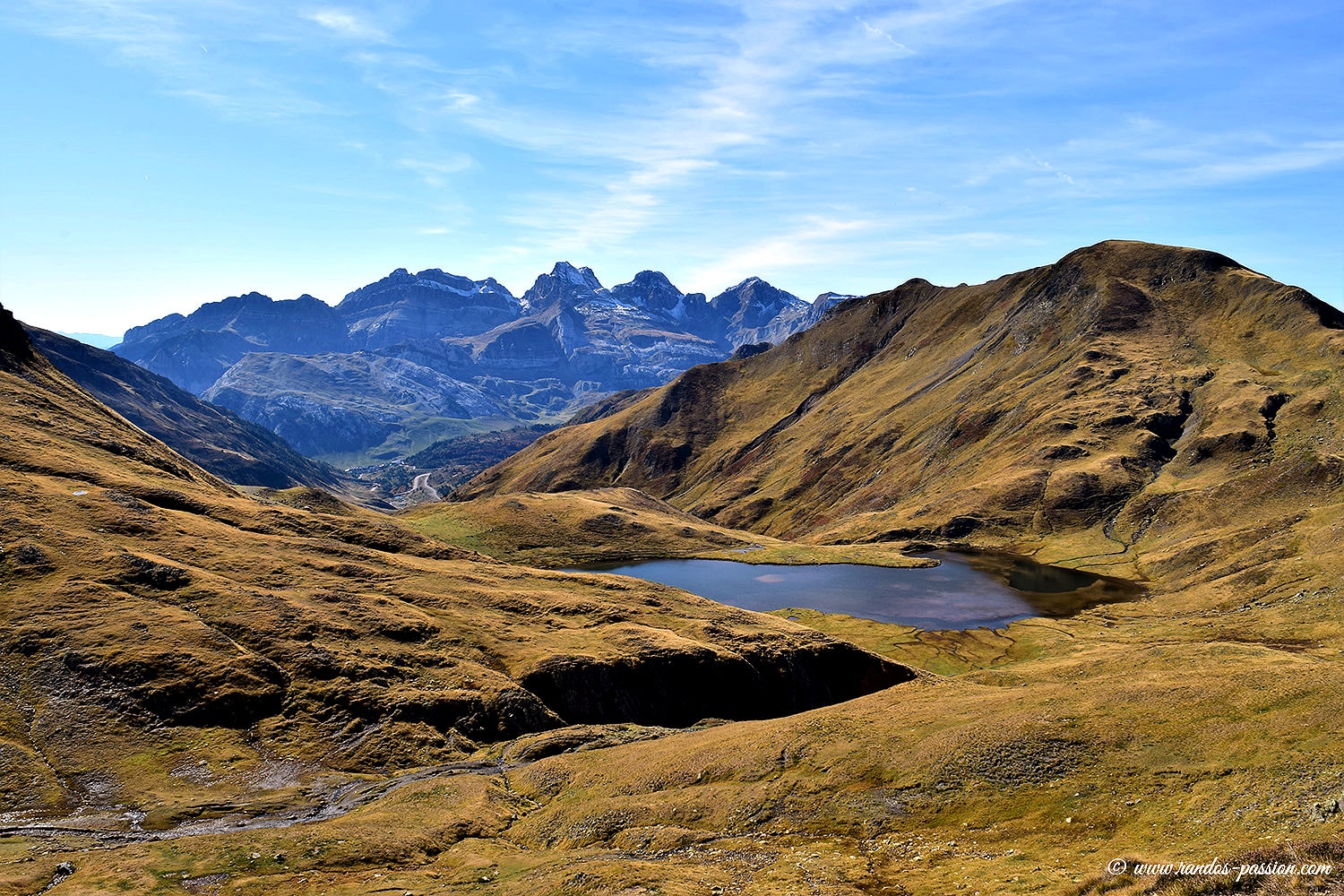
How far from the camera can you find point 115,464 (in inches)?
4660

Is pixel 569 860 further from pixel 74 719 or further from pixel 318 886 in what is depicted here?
A: pixel 74 719

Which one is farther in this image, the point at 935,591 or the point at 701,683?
the point at 935,591

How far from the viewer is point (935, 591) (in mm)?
175375

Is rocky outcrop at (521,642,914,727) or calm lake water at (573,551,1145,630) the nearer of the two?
rocky outcrop at (521,642,914,727)

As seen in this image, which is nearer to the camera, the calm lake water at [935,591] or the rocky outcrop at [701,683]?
the rocky outcrop at [701,683]

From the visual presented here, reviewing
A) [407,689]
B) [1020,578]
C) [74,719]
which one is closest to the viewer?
[74,719]

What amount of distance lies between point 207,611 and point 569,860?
181 feet

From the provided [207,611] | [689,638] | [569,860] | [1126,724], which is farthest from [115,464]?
[1126,724]

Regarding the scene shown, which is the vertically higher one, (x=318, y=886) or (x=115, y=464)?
(x=115, y=464)

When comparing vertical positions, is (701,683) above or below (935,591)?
below

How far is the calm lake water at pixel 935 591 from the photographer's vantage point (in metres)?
157

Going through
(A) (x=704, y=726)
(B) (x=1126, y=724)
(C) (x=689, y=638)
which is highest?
(B) (x=1126, y=724)

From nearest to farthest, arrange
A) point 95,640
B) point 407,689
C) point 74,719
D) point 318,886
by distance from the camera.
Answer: point 318,886
point 74,719
point 95,640
point 407,689

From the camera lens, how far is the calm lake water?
515ft
